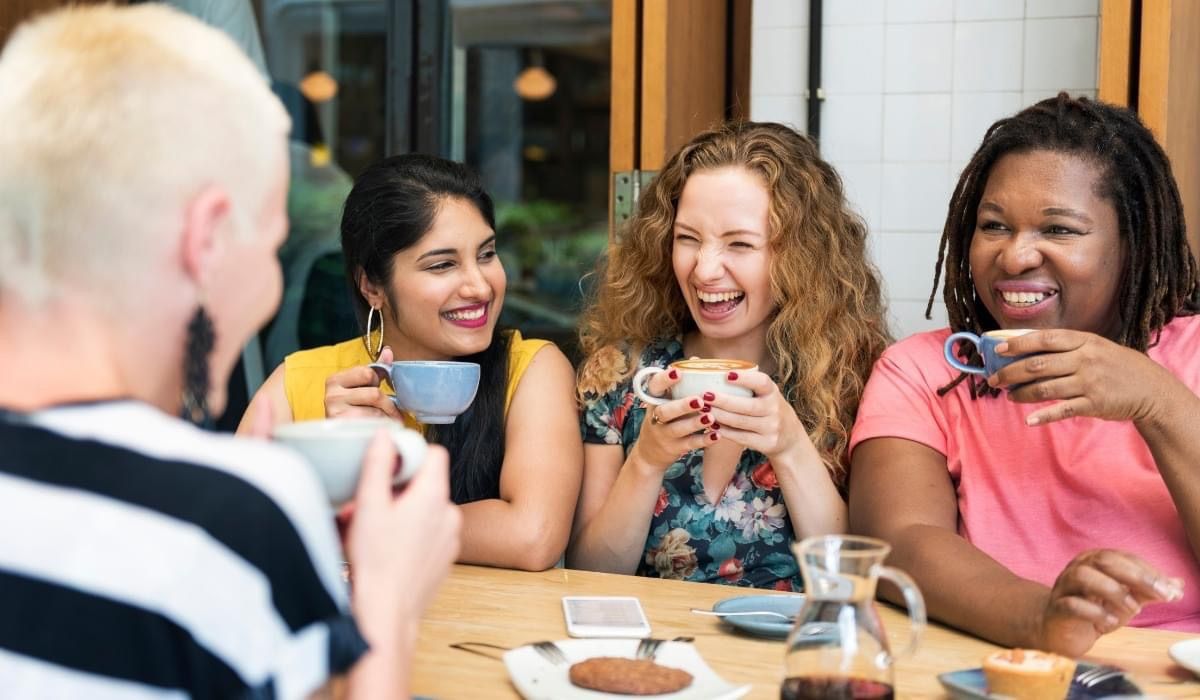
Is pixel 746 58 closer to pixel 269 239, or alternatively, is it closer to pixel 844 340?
pixel 844 340

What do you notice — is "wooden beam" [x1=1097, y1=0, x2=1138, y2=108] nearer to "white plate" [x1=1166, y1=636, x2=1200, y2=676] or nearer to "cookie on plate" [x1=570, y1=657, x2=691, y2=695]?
"white plate" [x1=1166, y1=636, x2=1200, y2=676]

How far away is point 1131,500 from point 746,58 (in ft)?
5.43

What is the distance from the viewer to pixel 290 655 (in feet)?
2.81

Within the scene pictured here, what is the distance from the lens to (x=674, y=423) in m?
1.89

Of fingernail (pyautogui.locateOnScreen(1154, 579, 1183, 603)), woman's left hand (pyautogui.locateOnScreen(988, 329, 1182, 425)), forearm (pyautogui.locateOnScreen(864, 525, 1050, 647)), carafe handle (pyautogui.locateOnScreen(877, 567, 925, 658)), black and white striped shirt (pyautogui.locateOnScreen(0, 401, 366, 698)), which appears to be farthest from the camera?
woman's left hand (pyautogui.locateOnScreen(988, 329, 1182, 425))

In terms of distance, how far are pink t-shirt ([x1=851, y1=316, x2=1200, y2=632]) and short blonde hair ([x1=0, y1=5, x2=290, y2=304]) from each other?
1375mm

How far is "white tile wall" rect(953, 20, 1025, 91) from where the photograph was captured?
9.52ft

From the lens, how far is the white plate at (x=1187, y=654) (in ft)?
4.51

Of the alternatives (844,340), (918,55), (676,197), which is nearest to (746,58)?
(918,55)

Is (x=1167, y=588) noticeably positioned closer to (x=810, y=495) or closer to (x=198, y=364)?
(x=810, y=495)

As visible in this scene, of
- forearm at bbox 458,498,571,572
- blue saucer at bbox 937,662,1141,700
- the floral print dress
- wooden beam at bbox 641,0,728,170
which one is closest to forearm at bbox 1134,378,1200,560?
blue saucer at bbox 937,662,1141,700

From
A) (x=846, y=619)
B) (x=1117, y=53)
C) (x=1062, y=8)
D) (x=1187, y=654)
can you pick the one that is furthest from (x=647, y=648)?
(x=1062, y=8)

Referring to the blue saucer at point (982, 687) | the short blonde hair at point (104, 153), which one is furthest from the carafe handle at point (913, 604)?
the short blonde hair at point (104, 153)

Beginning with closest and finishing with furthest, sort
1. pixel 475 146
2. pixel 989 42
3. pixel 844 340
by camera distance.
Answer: pixel 844 340
pixel 989 42
pixel 475 146
